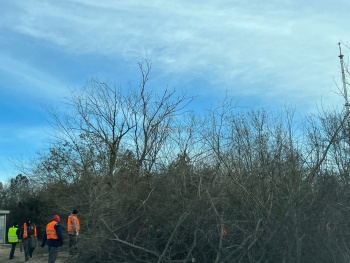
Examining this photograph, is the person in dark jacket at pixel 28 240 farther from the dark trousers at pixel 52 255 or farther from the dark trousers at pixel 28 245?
the dark trousers at pixel 52 255

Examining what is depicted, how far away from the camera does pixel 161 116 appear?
2178 cm

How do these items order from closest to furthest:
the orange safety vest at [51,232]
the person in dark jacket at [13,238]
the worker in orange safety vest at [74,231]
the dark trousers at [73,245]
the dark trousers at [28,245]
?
the orange safety vest at [51,232] < the dark trousers at [73,245] < the worker in orange safety vest at [74,231] < the dark trousers at [28,245] < the person in dark jacket at [13,238]

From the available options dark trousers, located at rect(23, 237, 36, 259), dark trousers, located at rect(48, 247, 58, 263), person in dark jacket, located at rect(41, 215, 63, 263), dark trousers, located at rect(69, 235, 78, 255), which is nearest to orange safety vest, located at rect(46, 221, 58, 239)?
person in dark jacket, located at rect(41, 215, 63, 263)

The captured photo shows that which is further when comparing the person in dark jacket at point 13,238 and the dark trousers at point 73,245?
the person in dark jacket at point 13,238

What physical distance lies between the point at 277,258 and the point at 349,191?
240 cm

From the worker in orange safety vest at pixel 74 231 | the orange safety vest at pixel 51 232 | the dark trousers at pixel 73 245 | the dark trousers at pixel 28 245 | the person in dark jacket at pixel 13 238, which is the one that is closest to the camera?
the orange safety vest at pixel 51 232

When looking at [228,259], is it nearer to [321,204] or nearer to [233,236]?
[233,236]

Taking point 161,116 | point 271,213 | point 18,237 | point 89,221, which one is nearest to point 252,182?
point 271,213

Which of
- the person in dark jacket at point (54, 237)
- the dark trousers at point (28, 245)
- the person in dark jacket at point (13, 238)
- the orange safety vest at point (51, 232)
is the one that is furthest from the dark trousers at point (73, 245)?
the person in dark jacket at point (13, 238)

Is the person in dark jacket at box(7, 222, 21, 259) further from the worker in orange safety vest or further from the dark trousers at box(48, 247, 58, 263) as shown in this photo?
the dark trousers at box(48, 247, 58, 263)

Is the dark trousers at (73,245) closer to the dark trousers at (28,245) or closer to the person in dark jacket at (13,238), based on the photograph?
the dark trousers at (28,245)

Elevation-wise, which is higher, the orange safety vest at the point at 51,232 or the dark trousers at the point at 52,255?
the orange safety vest at the point at 51,232

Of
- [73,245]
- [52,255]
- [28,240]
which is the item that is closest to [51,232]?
[52,255]

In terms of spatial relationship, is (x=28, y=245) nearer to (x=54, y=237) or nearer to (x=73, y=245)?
(x=73, y=245)
